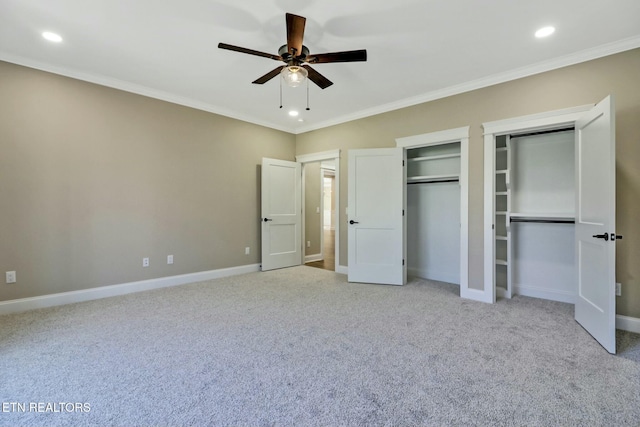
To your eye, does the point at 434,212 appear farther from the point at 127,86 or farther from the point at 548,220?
the point at 127,86

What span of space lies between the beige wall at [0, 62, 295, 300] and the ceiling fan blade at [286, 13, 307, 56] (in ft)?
8.95

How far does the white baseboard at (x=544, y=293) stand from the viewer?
3.52m

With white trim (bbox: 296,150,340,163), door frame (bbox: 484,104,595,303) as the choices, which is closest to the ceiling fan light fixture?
door frame (bbox: 484,104,595,303)

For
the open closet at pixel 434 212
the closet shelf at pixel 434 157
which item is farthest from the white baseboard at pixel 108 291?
the closet shelf at pixel 434 157

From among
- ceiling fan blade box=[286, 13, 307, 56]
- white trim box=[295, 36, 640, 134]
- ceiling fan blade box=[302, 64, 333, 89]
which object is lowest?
ceiling fan blade box=[302, 64, 333, 89]

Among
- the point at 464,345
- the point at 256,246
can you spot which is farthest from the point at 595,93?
the point at 256,246

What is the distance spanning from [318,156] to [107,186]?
3322 millimetres

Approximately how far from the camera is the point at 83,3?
2.29 m

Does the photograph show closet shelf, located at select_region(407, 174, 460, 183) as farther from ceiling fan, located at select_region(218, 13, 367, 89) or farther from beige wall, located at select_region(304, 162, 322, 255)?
ceiling fan, located at select_region(218, 13, 367, 89)

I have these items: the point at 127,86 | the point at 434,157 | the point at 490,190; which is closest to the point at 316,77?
the point at 490,190

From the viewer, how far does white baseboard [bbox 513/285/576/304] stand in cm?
352

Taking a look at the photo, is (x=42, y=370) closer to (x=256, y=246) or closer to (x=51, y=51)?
(x=51, y=51)

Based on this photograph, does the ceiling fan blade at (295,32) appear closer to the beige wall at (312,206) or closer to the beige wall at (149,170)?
the beige wall at (149,170)

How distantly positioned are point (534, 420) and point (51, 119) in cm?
508
